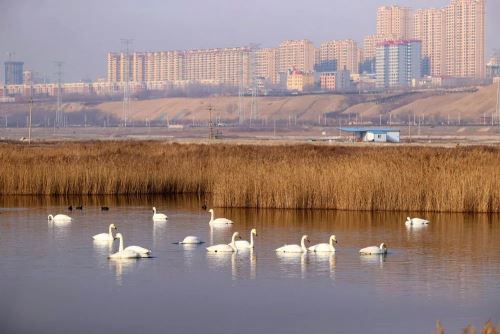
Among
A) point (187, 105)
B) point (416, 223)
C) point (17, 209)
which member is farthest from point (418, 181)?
point (187, 105)

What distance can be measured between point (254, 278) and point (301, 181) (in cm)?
897

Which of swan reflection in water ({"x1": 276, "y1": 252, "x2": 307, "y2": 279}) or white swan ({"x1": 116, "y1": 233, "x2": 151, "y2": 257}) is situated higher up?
white swan ({"x1": 116, "y1": 233, "x2": 151, "y2": 257})

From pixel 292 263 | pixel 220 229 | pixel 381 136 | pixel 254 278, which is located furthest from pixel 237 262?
pixel 381 136

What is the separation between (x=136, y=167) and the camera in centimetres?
3044

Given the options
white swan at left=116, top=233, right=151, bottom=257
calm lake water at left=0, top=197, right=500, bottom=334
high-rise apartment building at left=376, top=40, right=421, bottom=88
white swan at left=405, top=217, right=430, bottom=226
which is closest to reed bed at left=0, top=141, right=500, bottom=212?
calm lake water at left=0, top=197, right=500, bottom=334

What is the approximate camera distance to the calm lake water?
46.8 feet

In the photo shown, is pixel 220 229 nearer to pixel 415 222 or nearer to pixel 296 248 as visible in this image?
pixel 296 248

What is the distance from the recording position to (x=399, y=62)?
18688 cm

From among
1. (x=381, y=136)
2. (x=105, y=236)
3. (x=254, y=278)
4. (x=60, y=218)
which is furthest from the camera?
(x=381, y=136)

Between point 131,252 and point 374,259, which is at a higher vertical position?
point 131,252

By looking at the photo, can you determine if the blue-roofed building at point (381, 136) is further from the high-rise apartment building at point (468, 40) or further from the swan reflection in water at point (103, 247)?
the high-rise apartment building at point (468, 40)

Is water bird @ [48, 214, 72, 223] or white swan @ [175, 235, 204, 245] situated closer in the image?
white swan @ [175, 235, 204, 245]

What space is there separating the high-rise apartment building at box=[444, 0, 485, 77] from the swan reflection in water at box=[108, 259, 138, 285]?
172 meters

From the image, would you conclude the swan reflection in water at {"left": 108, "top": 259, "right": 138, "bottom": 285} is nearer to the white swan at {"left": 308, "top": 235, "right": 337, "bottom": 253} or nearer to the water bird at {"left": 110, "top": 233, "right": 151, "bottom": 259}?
the water bird at {"left": 110, "top": 233, "right": 151, "bottom": 259}
